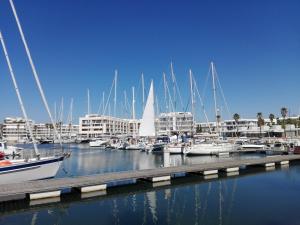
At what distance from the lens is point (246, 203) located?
23531 mm

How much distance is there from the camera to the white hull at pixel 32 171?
26.1 meters

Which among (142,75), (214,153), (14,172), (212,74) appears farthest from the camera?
(142,75)

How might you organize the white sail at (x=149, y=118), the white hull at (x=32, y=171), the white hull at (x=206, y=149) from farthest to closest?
the white sail at (x=149, y=118)
the white hull at (x=206, y=149)
the white hull at (x=32, y=171)

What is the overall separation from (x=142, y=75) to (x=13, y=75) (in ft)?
196

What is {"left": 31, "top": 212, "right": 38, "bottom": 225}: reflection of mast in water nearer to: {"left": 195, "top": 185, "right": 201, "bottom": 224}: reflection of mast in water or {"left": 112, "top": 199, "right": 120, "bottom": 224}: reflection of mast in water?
{"left": 112, "top": 199, "right": 120, "bottom": 224}: reflection of mast in water

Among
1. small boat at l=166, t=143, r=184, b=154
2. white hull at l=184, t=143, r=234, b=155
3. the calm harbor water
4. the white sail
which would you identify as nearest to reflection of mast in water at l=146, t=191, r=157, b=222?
the calm harbor water

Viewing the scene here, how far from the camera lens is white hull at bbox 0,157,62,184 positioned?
2615cm

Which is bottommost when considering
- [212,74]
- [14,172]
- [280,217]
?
[280,217]

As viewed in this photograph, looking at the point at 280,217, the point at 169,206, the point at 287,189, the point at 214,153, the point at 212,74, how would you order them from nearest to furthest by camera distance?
1. the point at 280,217
2. the point at 169,206
3. the point at 287,189
4. the point at 214,153
5. the point at 212,74

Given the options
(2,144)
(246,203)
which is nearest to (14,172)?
(2,144)

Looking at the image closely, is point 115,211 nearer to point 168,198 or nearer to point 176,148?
point 168,198

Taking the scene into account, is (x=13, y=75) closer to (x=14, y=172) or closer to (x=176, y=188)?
(x=14, y=172)

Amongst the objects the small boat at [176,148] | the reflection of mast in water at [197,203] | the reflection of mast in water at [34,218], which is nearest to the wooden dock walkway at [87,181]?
the reflection of mast in water at [34,218]

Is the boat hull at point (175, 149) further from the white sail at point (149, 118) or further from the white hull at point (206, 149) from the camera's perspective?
the white sail at point (149, 118)
